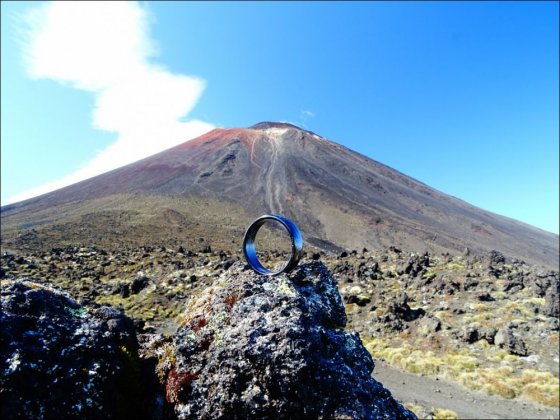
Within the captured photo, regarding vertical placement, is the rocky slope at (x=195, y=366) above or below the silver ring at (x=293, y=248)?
below

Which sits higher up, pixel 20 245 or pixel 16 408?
pixel 16 408

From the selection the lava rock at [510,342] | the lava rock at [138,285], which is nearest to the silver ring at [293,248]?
the lava rock at [510,342]

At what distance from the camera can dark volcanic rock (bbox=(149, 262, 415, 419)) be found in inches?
141

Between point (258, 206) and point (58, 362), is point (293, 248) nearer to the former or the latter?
point (58, 362)

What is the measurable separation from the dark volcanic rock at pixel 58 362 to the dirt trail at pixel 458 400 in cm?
1246

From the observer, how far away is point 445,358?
17.7 m

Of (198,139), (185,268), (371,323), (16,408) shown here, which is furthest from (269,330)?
(198,139)

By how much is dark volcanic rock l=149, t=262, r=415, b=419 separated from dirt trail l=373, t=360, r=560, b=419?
11479 mm

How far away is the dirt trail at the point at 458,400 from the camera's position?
43.3 ft

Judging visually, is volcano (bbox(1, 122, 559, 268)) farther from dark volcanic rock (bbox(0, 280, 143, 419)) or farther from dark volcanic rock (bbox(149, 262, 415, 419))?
dark volcanic rock (bbox(0, 280, 143, 419))

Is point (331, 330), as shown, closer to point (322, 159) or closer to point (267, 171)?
point (267, 171)

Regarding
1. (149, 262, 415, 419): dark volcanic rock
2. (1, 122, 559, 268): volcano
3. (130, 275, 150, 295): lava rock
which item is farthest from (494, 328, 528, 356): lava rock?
(1, 122, 559, 268): volcano

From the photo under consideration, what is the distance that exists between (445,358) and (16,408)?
18.4 meters

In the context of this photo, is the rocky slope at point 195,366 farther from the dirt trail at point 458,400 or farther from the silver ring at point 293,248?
the dirt trail at point 458,400
